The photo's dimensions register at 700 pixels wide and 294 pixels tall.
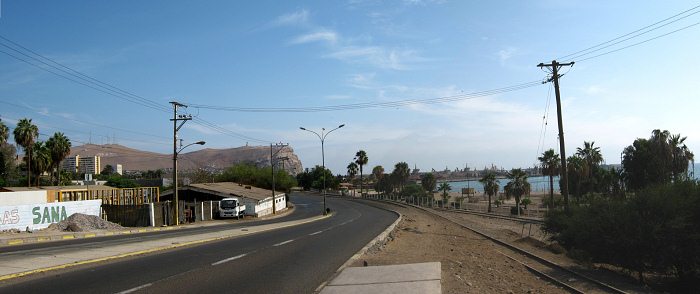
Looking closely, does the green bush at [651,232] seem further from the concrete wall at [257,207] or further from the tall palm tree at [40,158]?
the tall palm tree at [40,158]

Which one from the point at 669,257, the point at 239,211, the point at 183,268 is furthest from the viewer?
the point at 239,211

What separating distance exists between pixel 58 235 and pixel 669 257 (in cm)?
2825

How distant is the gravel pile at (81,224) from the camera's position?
109 feet

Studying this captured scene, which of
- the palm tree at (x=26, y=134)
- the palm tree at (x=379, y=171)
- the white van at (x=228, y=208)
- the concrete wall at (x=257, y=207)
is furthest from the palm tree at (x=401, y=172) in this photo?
the palm tree at (x=26, y=134)

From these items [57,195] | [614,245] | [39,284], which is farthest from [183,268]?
[57,195]

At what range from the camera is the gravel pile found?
33.3 meters

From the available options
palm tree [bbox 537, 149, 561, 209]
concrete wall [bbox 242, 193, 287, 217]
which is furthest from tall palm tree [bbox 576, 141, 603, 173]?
concrete wall [bbox 242, 193, 287, 217]

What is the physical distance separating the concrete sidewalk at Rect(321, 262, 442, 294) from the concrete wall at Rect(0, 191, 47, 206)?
29698mm

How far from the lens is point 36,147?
69062 mm

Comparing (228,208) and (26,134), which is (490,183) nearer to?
(228,208)

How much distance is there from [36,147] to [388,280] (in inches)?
2776

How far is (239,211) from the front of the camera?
62.4m

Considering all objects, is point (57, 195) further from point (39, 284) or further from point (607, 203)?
point (607, 203)

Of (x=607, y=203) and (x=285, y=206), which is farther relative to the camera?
(x=285, y=206)
